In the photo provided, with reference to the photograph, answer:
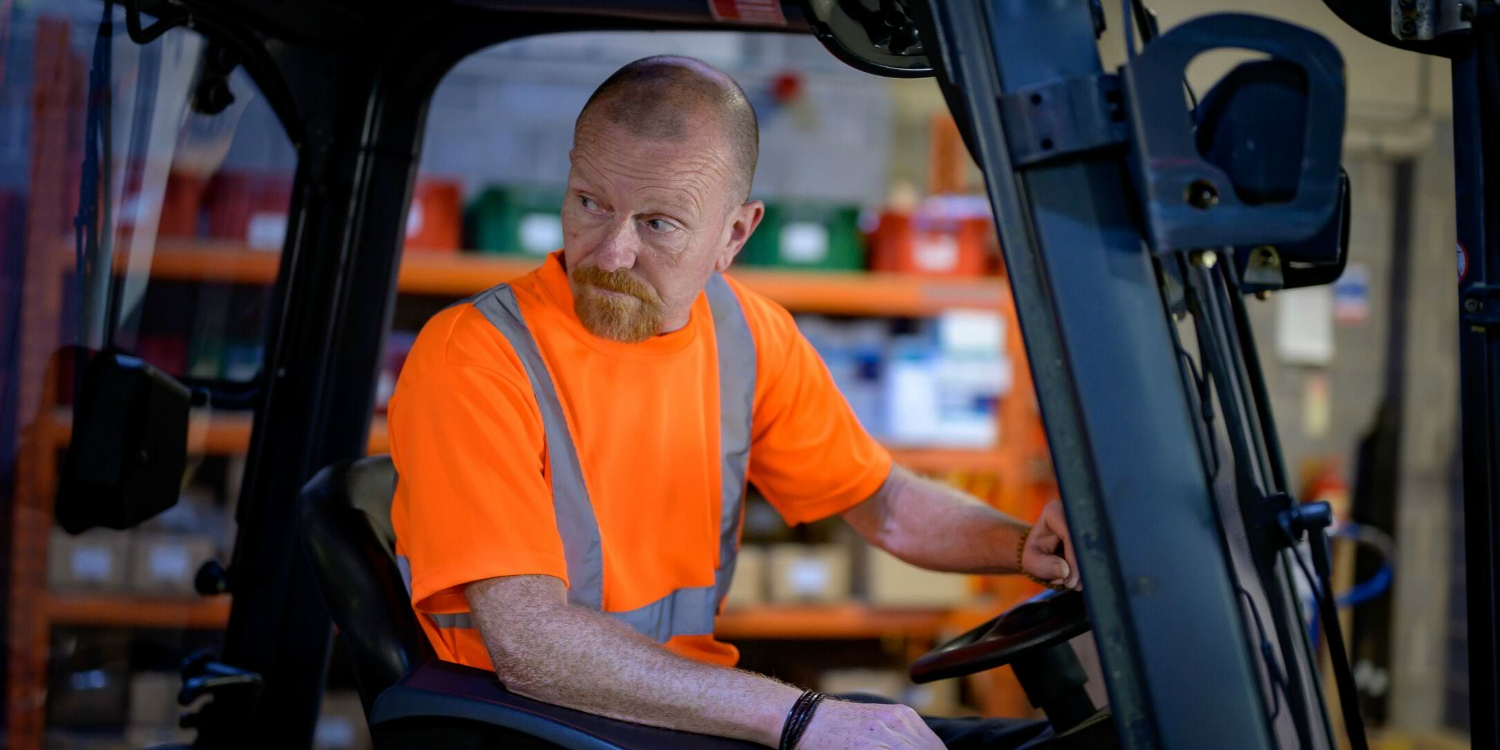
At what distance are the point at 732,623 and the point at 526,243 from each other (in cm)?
168

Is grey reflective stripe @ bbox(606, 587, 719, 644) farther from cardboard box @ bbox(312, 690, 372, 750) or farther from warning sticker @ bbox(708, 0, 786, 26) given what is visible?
cardboard box @ bbox(312, 690, 372, 750)

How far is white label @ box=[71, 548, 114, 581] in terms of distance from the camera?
2.31 metres

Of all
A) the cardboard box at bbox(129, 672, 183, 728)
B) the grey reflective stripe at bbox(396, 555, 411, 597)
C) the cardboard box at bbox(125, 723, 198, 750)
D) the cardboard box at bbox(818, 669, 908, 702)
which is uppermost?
the grey reflective stripe at bbox(396, 555, 411, 597)

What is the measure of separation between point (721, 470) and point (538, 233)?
117 inches

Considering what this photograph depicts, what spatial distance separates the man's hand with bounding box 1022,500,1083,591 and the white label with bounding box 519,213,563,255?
317 centimetres

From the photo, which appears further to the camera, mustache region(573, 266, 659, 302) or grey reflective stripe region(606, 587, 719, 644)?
grey reflective stripe region(606, 587, 719, 644)

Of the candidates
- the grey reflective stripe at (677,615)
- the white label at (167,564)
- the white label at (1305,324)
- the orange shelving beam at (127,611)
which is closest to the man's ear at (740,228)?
the grey reflective stripe at (677,615)

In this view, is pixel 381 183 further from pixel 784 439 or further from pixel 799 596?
pixel 799 596

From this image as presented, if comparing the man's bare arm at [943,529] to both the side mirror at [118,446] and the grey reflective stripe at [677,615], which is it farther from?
the side mirror at [118,446]

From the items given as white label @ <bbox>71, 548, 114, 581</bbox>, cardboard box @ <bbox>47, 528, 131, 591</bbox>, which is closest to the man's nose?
cardboard box @ <bbox>47, 528, 131, 591</bbox>

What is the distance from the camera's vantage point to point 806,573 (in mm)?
4934

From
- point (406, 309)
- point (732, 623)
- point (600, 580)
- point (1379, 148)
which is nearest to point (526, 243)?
point (406, 309)

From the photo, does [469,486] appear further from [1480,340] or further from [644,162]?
[1480,340]

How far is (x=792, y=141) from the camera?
542 cm
